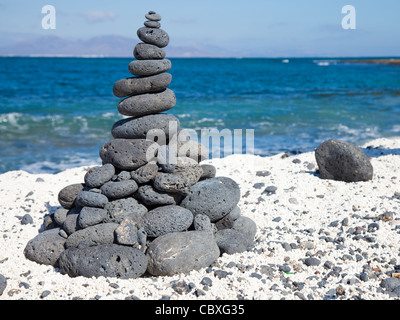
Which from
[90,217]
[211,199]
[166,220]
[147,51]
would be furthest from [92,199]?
[147,51]

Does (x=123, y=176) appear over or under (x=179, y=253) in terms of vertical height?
over

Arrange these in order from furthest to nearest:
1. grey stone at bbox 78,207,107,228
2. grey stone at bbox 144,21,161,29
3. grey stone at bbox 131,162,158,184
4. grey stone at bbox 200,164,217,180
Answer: grey stone at bbox 200,164,217,180, grey stone at bbox 144,21,161,29, grey stone at bbox 131,162,158,184, grey stone at bbox 78,207,107,228

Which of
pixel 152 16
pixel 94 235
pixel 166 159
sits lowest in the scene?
pixel 94 235

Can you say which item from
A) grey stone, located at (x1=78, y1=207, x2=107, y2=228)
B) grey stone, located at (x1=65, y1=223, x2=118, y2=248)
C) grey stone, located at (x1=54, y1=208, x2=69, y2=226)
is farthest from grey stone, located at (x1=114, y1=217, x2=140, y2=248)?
grey stone, located at (x1=54, y1=208, x2=69, y2=226)

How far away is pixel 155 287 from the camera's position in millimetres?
5258

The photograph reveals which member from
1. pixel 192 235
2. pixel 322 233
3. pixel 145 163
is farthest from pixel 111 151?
pixel 322 233

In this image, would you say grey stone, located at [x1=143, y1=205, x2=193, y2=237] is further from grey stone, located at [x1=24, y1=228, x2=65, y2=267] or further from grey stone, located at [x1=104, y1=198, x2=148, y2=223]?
grey stone, located at [x1=24, y1=228, x2=65, y2=267]

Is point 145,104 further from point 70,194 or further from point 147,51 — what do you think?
point 70,194

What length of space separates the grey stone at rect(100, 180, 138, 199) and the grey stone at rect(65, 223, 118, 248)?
0.47 metres

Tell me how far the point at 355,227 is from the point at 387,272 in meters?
1.40

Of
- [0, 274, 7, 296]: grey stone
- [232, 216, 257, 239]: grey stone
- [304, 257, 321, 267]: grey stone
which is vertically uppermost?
[232, 216, 257, 239]: grey stone

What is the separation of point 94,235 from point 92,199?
0.57m

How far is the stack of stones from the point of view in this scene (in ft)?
18.7

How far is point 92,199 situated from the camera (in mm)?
6246
